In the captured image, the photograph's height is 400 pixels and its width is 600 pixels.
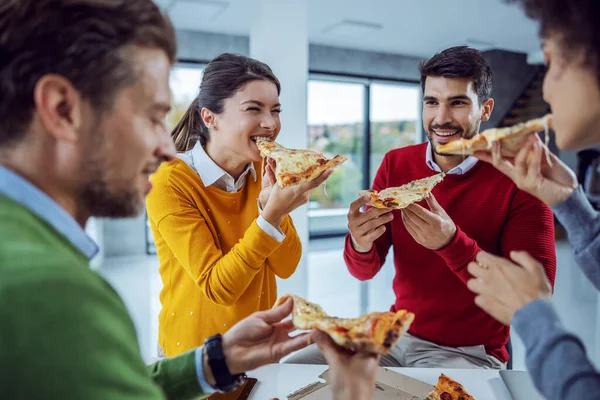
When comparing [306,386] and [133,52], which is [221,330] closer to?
[306,386]

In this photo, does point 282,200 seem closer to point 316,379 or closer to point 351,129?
point 316,379

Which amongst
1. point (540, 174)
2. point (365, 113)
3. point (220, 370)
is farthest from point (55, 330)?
point (365, 113)

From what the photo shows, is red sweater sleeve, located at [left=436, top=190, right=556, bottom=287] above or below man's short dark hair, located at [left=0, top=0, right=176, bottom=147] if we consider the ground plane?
below

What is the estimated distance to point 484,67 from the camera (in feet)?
6.08

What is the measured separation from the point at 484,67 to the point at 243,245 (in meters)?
1.26

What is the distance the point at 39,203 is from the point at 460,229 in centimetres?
149

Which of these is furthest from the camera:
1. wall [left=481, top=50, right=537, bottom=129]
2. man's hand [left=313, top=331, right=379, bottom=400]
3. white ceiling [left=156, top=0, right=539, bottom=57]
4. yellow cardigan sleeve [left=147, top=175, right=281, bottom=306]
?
wall [left=481, top=50, right=537, bottom=129]

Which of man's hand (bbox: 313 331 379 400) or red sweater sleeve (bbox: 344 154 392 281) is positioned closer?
man's hand (bbox: 313 331 379 400)

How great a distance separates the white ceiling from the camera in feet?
16.8

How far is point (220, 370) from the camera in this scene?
1049mm

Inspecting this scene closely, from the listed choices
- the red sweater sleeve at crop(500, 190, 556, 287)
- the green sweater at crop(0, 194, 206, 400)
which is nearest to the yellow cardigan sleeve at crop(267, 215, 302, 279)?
the red sweater sleeve at crop(500, 190, 556, 287)

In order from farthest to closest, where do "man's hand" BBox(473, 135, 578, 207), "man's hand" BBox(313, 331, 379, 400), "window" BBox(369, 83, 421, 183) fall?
1. "window" BBox(369, 83, 421, 183)
2. "man's hand" BBox(473, 135, 578, 207)
3. "man's hand" BBox(313, 331, 379, 400)

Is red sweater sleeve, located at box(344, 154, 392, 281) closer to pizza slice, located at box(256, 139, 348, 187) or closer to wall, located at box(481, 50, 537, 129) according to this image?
pizza slice, located at box(256, 139, 348, 187)

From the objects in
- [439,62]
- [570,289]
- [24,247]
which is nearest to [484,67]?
[439,62]
